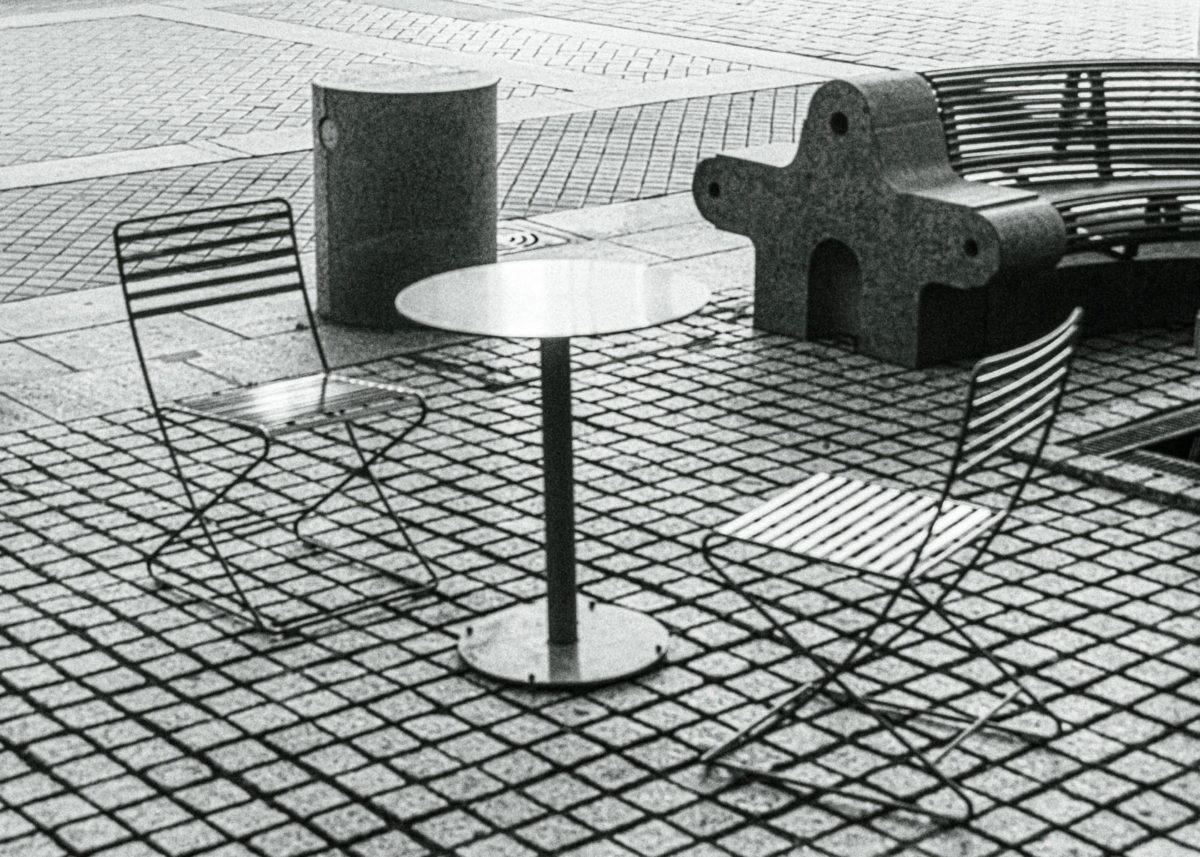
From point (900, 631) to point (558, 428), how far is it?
3.61ft

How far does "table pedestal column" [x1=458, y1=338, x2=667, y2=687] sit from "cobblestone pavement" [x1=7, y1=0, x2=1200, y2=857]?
0.21ft

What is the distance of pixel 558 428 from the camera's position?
569 centimetres

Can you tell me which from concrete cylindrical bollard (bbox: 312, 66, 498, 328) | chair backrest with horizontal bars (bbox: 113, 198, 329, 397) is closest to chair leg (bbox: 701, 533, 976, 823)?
chair backrest with horizontal bars (bbox: 113, 198, 329, 397)

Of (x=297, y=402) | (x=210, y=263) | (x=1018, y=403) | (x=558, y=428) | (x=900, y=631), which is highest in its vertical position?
(x=1018, y=403)

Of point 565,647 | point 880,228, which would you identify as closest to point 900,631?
point 565,647

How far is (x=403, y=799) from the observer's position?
16.6 feet

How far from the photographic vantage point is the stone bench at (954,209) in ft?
27.4

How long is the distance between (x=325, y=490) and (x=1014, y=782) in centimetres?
300

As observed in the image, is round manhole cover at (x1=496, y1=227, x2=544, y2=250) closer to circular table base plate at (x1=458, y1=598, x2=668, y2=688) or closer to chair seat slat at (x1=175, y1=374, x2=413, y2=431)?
chair seat slat at (x1=175, y1=374, x2=413, y2=431)

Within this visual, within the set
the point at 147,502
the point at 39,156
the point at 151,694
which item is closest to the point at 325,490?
the point at 147,502

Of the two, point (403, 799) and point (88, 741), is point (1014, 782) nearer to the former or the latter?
point (403, 799)

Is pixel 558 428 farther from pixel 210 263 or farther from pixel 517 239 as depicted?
pixel 517 239

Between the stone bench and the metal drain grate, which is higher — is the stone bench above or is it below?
above

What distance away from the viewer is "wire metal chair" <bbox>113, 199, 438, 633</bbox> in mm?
6199
